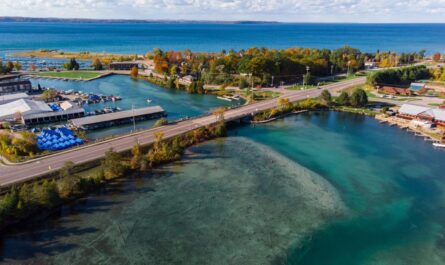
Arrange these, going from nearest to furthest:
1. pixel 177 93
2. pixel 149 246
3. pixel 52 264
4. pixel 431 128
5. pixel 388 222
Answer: pixel 52 264, pixel 149 246, pixel 388 222, pixel 431 128, pixel 177 93

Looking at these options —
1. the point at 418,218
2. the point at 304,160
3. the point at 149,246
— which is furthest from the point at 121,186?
the point at 418,218

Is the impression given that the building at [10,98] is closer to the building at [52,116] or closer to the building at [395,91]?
the building at [52,116]

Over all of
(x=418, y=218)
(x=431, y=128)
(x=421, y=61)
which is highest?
(x=421, y=61)

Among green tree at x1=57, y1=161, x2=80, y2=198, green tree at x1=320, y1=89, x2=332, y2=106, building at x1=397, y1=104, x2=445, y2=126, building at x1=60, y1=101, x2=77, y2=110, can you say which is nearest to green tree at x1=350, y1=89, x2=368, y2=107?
green tree at x1=320, y1=89, x2=332, y2=106

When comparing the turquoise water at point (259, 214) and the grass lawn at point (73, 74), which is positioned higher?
the grass lawn at point (73, 74)

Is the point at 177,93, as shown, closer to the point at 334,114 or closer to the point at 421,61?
the point at 334,114

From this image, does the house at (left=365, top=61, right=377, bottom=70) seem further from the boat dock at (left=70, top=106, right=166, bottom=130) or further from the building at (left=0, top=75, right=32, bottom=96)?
the building at (left=0, top=75, right=32, bottom=96)

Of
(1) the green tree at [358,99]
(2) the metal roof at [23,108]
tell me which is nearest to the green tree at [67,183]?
(2) the metal roof at [23,108]

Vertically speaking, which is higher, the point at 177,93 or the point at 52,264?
the point at 177,93
